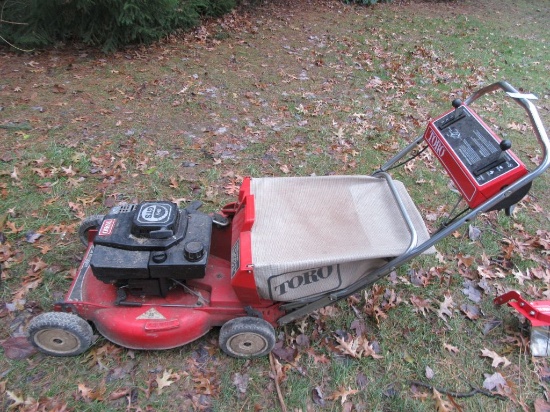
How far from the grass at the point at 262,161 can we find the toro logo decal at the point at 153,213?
102cm

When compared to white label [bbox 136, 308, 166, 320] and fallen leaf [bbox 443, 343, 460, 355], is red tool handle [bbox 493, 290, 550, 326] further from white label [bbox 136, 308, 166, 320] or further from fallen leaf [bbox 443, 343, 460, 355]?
white label [bbox 136, 308, 166, 320]

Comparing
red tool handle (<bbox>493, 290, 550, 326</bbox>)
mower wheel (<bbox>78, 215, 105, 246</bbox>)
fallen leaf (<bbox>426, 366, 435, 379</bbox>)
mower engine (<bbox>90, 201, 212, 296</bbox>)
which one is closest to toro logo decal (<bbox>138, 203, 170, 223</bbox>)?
mower engine (<bbox>90, 201, 212, 296</bbox>)

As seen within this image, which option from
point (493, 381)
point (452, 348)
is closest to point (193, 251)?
point (452, 348)

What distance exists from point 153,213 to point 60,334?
3.28 feet

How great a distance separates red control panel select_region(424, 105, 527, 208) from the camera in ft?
7.14

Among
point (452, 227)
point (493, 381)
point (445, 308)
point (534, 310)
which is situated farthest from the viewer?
point (445, 308)

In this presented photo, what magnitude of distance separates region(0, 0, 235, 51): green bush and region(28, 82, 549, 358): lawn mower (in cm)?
474

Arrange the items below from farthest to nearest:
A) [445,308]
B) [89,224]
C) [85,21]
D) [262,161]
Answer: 1. [85,21]
2. [262,161]
3. [445,308]
4. [89,224]

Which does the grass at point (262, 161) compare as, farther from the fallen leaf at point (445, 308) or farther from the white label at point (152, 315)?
the white label at point (152, 315)

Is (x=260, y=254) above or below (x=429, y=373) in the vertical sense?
above

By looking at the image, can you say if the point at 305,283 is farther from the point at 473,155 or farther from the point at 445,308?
the point at 445,308

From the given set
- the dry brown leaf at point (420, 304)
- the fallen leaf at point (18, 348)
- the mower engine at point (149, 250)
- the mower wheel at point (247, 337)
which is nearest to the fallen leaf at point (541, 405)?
the dry brown leaf at point (420, 304)

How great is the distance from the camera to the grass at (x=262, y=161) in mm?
2754

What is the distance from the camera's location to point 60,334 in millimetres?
2574
